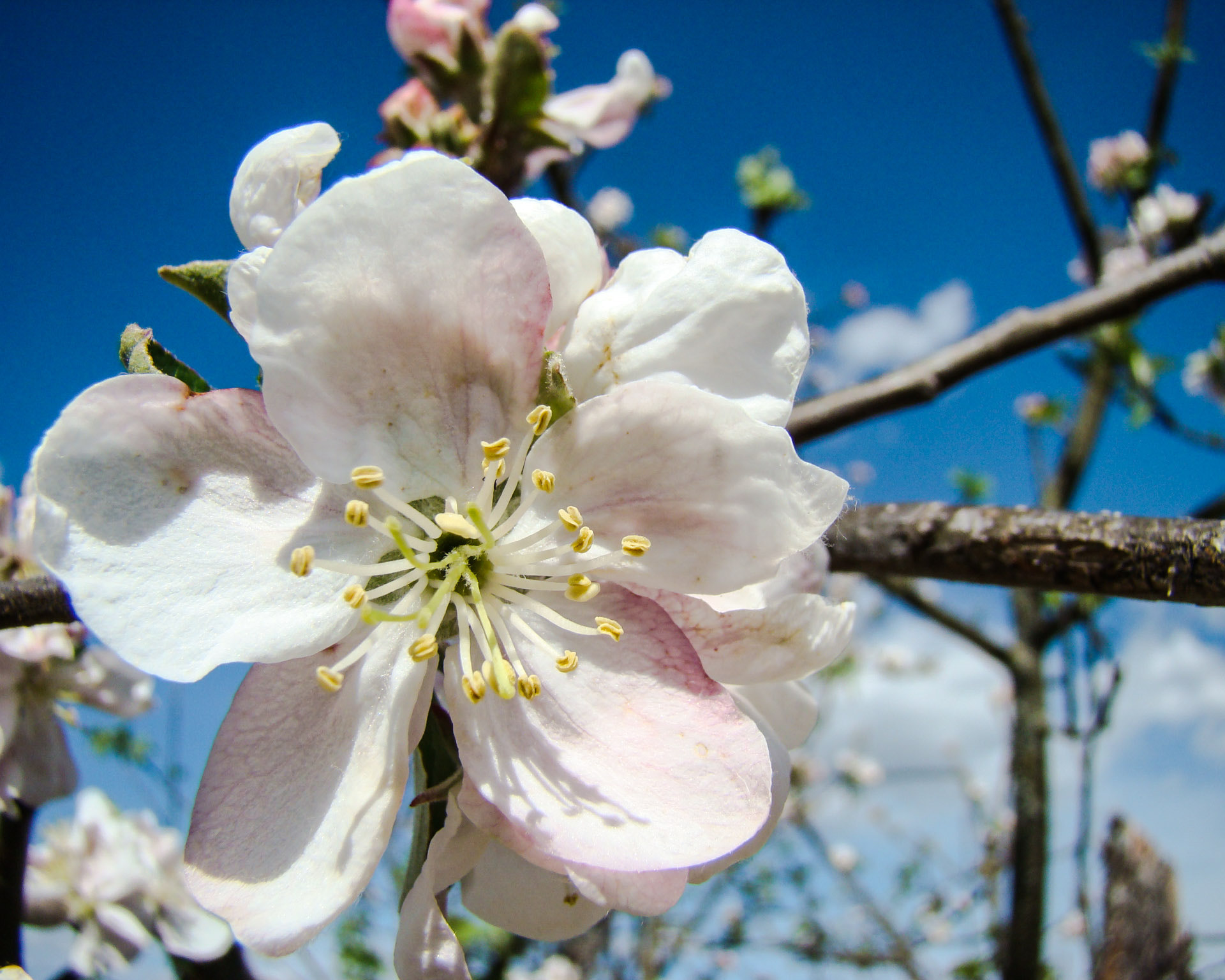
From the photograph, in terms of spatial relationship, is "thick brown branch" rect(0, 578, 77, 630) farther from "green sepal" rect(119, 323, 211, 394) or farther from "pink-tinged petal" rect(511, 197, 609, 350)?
"pink-tinged petal" rect(511, 197, 609, 350)

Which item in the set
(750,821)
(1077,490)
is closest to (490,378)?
(750,821)

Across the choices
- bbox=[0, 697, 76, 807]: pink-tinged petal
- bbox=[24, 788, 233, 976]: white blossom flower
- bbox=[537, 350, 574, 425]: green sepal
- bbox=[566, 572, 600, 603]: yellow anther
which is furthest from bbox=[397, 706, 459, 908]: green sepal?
bbox=[24, 788, 233, 976]: white blossom flower

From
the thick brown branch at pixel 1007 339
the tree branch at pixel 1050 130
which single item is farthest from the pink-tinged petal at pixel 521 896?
the tree branch at pixel 1050 130

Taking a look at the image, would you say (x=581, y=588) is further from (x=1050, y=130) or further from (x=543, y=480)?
(x=1050, y=130)

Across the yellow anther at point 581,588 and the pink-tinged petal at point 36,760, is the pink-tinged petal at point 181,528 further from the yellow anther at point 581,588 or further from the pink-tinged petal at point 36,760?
the pink-tinged petal at point 36,760

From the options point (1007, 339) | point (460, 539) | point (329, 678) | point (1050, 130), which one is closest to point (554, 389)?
point (460, 539)

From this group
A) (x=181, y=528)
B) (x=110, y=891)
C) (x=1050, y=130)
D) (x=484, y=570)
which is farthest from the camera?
(x=1050, y=130)

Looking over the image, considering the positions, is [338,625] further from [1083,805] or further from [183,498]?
[1083,805]
